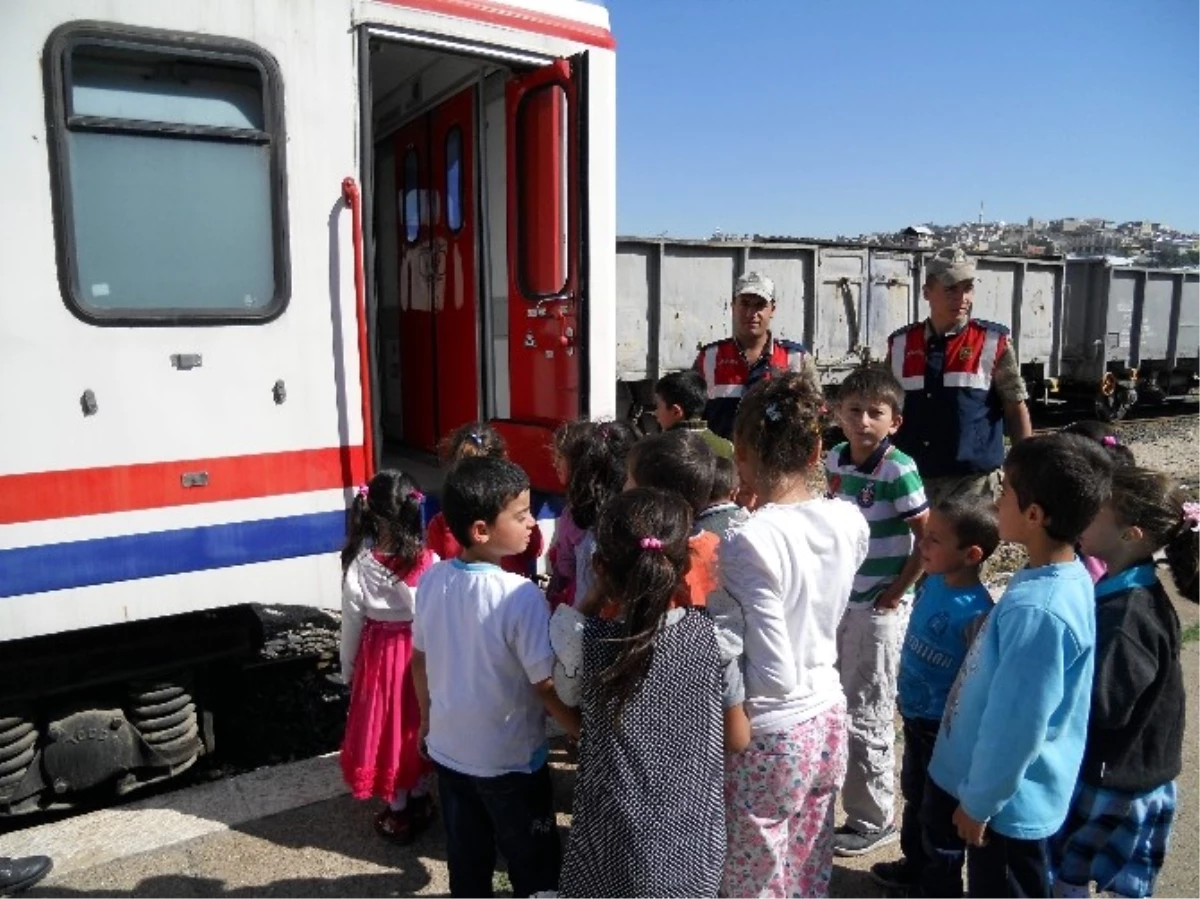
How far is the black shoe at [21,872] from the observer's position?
2602 millimetres

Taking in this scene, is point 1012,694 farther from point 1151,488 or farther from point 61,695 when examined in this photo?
point 61,695

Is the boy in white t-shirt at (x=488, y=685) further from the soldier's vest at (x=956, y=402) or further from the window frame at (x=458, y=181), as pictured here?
the window frame at (x=458, y=181)

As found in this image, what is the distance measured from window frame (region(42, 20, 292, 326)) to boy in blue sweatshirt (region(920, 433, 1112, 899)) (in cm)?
250

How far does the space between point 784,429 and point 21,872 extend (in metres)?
2.43

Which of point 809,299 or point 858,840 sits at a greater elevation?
point 809,299

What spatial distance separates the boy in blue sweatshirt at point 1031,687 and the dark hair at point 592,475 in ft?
3.71

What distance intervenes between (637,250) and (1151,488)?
7.72m

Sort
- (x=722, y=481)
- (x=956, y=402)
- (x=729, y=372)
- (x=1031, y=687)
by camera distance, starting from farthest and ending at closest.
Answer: (x=729, y=372), (x=956, y=402), (x=722, y=481), (x=1031, y=687)

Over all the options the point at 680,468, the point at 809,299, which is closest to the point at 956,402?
the point at 680,468

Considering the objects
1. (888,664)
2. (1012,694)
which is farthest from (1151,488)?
(888,664)

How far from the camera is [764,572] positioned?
2014mm

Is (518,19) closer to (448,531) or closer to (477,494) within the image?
(448,531)

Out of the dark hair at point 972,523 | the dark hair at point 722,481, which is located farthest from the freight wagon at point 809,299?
the dark hair at point 722,481

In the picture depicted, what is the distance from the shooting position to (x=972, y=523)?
8.38ft
